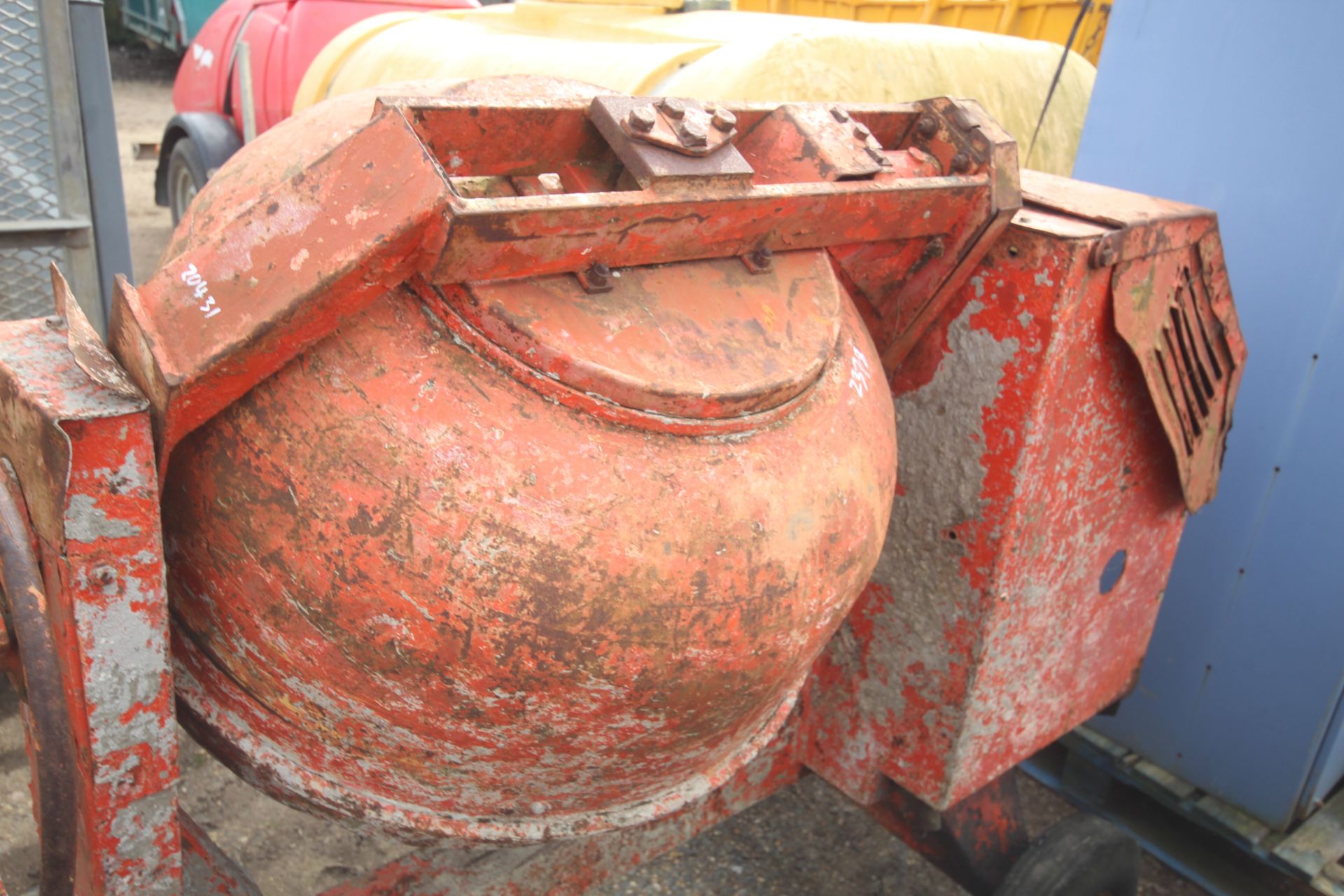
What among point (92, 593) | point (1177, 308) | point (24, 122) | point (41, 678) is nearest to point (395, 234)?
point (92, 593)

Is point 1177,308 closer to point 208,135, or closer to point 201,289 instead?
point 201,289

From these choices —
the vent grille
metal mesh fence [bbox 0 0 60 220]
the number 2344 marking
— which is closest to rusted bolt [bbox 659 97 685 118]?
the number 2344 marking

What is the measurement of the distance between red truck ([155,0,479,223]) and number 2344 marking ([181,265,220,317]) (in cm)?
405

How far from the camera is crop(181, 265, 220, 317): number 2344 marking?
3.06 feet

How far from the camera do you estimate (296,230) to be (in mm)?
934

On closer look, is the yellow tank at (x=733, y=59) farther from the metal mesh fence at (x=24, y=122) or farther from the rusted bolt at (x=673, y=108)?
the rusted bolt at (x=673, y=108)

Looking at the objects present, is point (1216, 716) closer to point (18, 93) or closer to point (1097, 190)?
point (1097, 190)

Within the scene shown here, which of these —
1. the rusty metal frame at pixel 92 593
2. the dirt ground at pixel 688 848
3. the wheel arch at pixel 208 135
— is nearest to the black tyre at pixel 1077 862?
the dirt ground at pixel 688 848

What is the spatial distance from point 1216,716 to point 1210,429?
0.85 m

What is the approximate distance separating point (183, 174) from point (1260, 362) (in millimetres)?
4936

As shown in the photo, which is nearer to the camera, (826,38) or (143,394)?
(143,394)

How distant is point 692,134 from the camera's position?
3.46ft

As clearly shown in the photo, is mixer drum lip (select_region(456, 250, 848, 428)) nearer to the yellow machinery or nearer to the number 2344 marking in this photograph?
the number 2344 marking

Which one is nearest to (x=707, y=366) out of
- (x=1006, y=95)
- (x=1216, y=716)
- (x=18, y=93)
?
(x=1216, y=716)
